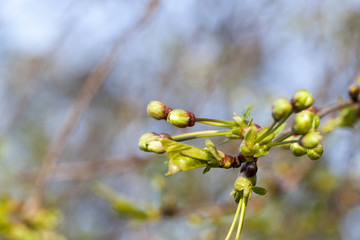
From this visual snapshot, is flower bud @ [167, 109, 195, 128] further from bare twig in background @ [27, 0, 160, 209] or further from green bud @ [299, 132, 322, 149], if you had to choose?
Result: bare twig in background @ [27, 0, 160, 209]

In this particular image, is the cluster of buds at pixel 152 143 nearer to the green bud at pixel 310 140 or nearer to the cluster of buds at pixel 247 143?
the cluster of buds at pixel 247 143

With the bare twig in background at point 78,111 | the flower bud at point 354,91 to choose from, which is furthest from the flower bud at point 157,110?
the bare twig in background at point 78,111

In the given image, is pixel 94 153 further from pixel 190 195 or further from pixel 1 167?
pixel 190 195

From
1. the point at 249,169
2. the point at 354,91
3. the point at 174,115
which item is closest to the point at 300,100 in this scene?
the point at 249,169

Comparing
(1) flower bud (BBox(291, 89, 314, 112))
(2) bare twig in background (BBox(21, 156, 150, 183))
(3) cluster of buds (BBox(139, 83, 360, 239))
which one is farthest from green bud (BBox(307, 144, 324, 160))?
(2) bare twig in background (BBox(21, 156, 150, 183))

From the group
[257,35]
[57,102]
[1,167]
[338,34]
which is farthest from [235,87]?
[57,102]
